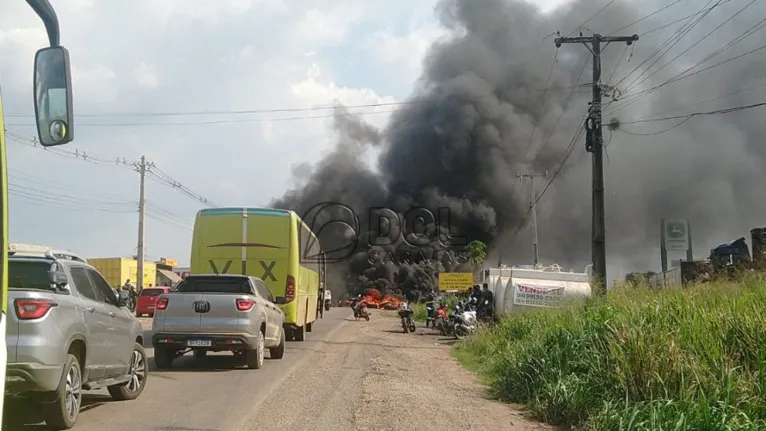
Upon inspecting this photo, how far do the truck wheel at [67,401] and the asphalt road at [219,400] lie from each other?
256 mm

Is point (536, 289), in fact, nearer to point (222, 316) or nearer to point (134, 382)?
point (222, 316)

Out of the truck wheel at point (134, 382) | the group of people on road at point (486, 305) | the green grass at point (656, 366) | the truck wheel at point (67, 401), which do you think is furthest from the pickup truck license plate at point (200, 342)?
the group of people on road at point (486, 305)

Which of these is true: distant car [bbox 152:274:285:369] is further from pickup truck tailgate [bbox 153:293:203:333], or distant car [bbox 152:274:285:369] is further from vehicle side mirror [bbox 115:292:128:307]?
vehicle side mirror [bbox 115:292:128:307]

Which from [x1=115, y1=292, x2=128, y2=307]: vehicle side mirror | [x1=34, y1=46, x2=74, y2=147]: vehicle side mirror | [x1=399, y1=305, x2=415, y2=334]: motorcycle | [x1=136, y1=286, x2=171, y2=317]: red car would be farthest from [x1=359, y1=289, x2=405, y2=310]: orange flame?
[x1=34, y1=46, x2=74, y2=147]: vehicle side mirror

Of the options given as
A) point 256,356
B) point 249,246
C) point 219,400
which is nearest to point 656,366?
point 219,400

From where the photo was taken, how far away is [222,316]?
12.8 metres

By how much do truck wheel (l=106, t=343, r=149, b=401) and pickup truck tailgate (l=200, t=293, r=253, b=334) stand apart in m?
2.80

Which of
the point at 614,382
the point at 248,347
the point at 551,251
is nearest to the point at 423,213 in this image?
the point at 551,251

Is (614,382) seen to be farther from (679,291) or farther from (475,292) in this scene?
(475,292)

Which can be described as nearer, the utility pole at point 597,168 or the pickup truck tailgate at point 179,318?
the pickup truck tailgate at point 179,318

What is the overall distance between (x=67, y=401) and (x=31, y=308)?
1.08 metres

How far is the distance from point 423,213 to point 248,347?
46720 millimetres

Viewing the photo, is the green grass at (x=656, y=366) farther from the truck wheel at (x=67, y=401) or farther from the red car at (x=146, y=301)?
the red car at (x=146, y=301)

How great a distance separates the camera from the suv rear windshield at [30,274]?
779 centimetres
